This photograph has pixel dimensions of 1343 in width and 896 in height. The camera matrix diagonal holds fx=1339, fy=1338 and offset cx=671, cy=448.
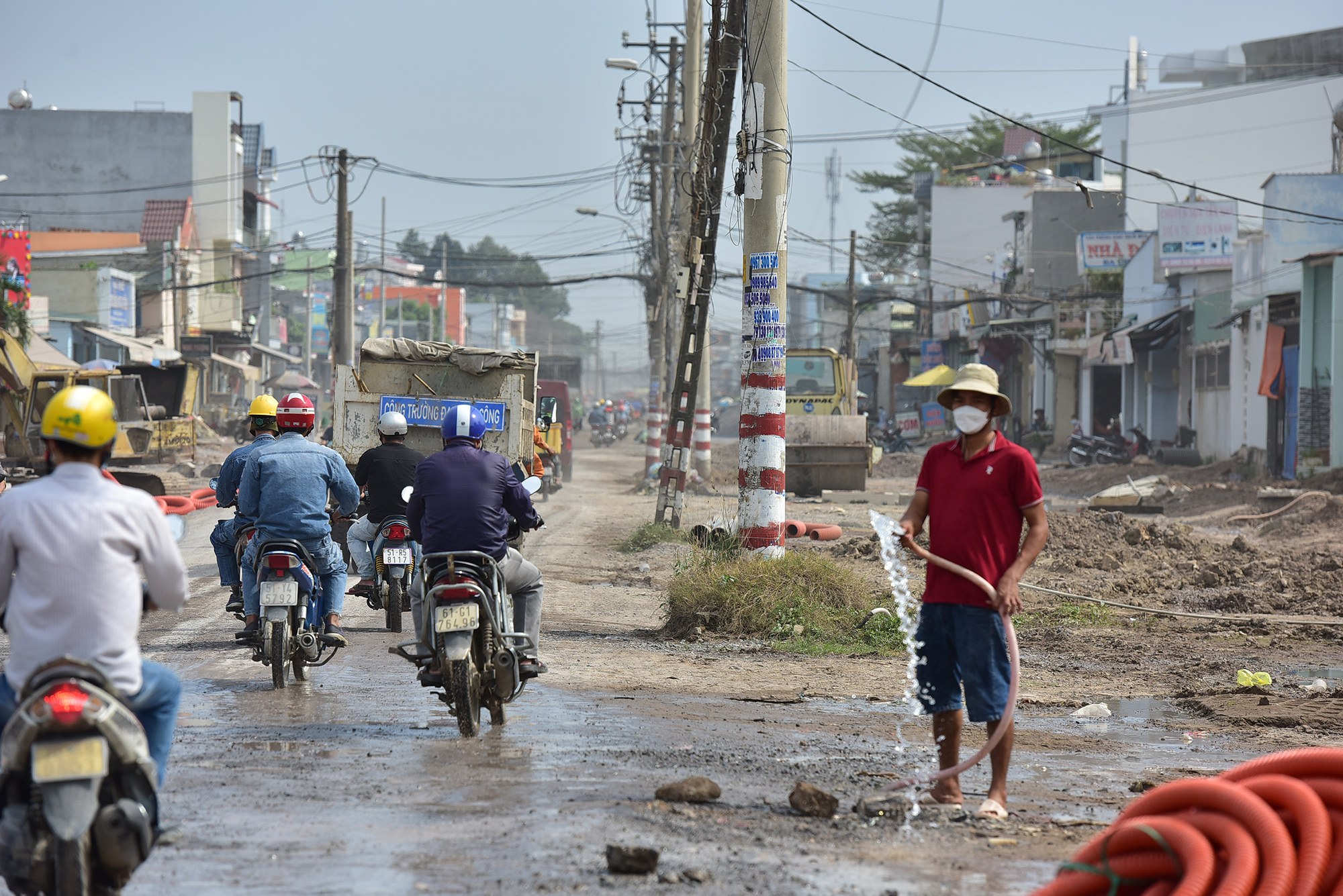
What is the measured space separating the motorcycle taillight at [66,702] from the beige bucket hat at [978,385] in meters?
3.24

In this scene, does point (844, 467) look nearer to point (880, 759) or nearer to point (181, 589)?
point (880, 759)

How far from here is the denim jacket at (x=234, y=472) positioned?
8203 millimetres

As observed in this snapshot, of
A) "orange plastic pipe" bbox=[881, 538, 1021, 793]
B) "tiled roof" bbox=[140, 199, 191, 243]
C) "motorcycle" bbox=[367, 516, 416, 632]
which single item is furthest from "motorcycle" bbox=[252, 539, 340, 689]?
"tiled roof" bbox=[140, 199, 191, 243]

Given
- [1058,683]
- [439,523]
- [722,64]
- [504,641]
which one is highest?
[722,64]

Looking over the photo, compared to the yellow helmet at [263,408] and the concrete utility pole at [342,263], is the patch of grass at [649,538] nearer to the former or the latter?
the yellow helmet at [263,408]

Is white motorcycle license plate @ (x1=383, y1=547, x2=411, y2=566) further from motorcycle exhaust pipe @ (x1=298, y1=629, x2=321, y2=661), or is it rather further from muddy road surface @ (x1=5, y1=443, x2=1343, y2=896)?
motorcycle exhaust pipe @ (x1=298, y1=629, x2=321, y2=661)

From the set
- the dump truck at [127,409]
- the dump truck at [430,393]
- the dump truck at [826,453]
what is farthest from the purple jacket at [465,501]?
the dump truck at [826,453]

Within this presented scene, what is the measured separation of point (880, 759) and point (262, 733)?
2980 millimetres

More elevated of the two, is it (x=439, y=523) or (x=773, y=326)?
(x=773, y=326)

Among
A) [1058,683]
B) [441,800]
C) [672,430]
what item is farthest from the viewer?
[672,430]

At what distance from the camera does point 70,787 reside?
3.54 metres

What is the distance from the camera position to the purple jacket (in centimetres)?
667

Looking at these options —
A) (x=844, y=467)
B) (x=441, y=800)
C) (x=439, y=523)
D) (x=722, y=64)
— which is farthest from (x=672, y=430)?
(x=441, y=800)

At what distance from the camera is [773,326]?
10820 mm
